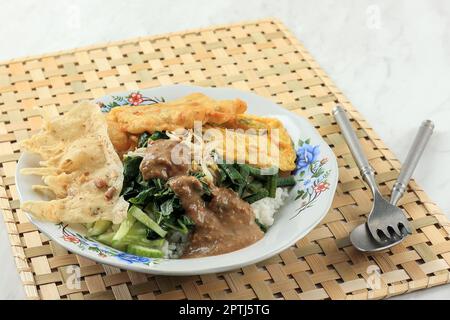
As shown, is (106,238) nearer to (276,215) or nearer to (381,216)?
(276,215)

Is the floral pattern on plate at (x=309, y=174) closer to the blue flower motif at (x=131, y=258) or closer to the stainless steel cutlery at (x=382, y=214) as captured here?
the stainless steel cutlery at (x=382, y=214)

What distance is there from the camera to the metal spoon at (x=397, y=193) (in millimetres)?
3738

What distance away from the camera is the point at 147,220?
3.54m

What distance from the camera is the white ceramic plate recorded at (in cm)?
324

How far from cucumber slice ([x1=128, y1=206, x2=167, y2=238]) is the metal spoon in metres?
1.00

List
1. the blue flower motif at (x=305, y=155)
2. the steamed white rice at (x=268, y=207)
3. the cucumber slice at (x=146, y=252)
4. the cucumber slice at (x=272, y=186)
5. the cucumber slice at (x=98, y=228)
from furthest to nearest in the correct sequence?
the blue flower motif at (x=305, y=155) < the cucumber slice at (x=272, y=186) < the steamed white rice at (x=268, y=207) < the cucumber slice at (x=98, y=228) < the cucumber slice at (x=146, y=252)

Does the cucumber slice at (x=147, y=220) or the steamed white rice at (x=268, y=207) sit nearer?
the cucumber slice at (x=147, y=220)

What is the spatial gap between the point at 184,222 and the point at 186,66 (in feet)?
6.54

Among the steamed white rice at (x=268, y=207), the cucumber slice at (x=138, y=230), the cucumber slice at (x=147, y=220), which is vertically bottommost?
the cucumber slice at (x=138, y=230)

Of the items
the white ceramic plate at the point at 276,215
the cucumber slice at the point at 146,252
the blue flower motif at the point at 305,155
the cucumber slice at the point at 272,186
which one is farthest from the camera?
the blue flower motif at the point at 305,155

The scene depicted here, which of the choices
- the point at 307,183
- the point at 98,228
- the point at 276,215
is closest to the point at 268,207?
the point at 276,215

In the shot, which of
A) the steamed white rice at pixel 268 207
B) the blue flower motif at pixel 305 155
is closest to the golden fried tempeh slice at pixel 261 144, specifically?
the blue flower motif at pixel 305 155

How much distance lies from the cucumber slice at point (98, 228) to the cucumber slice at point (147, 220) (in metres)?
0.14

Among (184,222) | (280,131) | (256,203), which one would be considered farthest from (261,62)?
(184,222)
